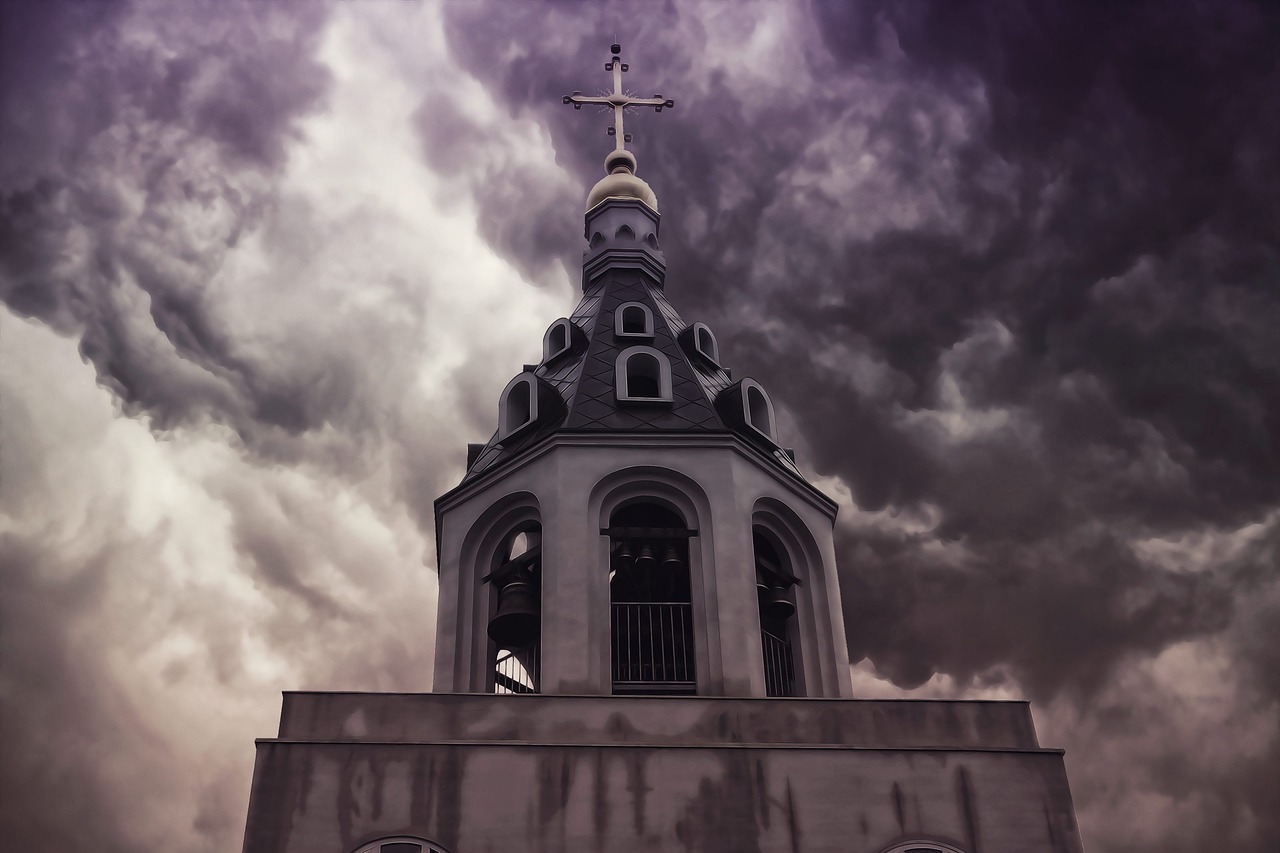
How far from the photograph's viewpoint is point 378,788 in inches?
617

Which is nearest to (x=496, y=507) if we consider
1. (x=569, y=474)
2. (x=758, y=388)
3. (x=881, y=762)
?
(x=569, y=474)

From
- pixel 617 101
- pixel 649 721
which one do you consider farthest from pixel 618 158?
pixel 649 721

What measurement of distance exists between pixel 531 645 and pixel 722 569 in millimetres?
3161

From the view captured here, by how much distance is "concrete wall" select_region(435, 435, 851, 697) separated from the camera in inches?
712

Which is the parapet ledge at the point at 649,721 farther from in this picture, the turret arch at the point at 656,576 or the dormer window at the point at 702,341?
the dormer window at the point at 702,341

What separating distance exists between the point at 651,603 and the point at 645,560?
0.66 metres

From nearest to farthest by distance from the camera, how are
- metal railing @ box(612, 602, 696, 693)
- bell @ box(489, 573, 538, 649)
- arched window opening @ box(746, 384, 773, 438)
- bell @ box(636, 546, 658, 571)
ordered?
1. metal railing @ box(612, 602, 696, 693)
2. bell @ box(489, 573, 538, 649)
3. bell @ box(636, 546, 658, 571)
4. arched window opening @ box(746, 384, 773, 438)

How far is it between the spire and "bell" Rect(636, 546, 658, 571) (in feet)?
34.9

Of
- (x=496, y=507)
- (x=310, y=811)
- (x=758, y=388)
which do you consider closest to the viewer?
(x=310, y=811)

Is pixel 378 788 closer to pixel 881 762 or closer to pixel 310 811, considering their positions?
pixel 310 811

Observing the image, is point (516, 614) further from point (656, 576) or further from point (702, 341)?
point (702, 341)

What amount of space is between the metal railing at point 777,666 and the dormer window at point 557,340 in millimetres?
6567

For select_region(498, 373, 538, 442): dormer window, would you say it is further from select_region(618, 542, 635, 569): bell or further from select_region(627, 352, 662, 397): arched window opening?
select_region(618, 542, 635, 569): bell

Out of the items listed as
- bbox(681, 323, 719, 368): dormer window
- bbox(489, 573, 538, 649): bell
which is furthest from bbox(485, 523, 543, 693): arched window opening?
bbox(681, 323, 719, 368): dormer window
